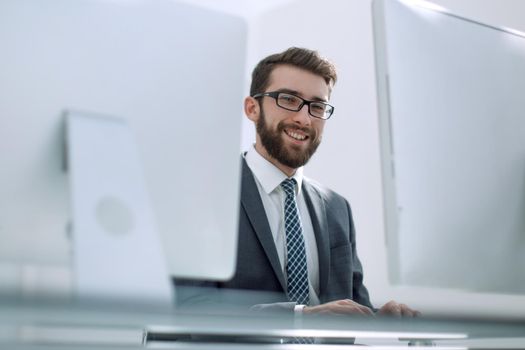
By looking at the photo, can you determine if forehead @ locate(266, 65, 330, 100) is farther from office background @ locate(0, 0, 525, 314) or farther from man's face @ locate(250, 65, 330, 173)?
office background @ locate(0, 0, 525, 314)

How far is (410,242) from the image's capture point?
3.66 ft

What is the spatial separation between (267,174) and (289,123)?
21 centimetres

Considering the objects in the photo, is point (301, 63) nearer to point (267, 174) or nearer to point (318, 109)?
point (318, 109)

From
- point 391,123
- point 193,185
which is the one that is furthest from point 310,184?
point 193,185

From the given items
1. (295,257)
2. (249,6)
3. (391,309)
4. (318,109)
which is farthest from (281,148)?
(249,6)

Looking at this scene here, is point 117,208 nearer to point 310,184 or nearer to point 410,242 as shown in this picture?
point 410,242

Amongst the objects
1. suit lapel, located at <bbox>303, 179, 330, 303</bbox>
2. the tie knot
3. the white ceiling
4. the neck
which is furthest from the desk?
the white ceiling

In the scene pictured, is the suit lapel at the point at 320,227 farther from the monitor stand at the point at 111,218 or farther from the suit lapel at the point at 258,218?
the monitor stand at the point at 111,218

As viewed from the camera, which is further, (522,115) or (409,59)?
(522,115)

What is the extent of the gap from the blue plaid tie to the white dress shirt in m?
0.02

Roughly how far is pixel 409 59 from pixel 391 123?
128 mm

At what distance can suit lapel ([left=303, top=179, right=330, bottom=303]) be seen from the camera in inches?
77.9

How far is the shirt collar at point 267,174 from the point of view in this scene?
6.81 feet

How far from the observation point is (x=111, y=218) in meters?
0.93
